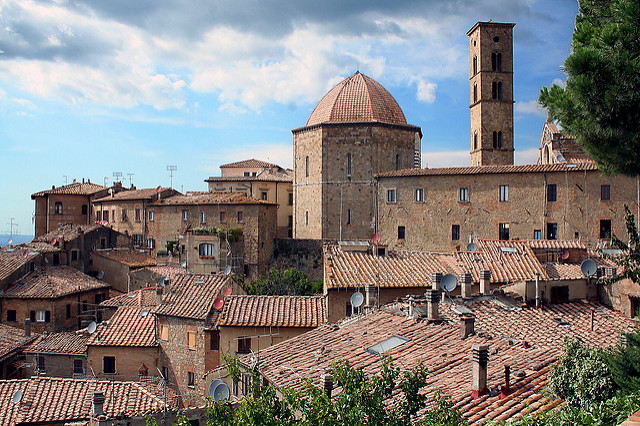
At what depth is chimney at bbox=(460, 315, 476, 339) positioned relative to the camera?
44.1ft

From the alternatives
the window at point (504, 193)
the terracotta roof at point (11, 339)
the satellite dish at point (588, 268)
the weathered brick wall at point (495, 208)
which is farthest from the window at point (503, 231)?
the terracotta roof at point (11, 339)

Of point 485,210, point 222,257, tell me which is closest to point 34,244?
point 222,257

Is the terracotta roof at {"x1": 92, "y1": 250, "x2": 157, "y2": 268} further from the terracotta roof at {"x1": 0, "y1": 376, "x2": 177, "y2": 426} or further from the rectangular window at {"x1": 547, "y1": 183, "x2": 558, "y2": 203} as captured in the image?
the rectangular window at {"x1": 547, "y1": 183, "x2": 558, "y2": 203}

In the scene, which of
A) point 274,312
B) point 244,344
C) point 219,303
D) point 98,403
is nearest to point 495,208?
point 274,312

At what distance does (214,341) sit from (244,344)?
2825 mm

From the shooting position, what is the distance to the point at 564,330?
50.0 ft

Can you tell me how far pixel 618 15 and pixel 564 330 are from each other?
8401mm

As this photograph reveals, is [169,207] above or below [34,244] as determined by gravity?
above

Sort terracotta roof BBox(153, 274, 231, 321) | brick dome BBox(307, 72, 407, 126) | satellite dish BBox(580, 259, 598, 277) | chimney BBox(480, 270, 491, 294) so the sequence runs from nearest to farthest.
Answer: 1. satellite dish BBox(580, 259, 598, 277)
2. chimney BBox(480, 270, 491, 294)
3. terracotta roof BBox(153, 274, 231, 321)
4. brick dome BBox(307, 72, 407, 126)

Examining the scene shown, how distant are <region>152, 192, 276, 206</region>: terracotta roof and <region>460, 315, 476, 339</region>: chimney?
31.7 meters

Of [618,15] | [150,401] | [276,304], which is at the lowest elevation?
[150,401]

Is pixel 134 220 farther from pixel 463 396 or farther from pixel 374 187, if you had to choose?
pixel 463 396

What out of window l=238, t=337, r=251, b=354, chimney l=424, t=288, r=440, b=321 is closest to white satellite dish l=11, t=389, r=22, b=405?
window l=238, t=337, r=251, b=354

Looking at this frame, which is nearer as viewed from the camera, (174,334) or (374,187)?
(174,334)
